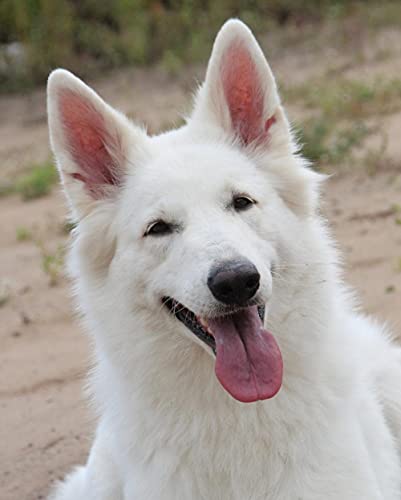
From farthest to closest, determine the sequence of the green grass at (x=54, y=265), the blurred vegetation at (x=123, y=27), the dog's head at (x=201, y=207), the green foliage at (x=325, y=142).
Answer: the blurred vegetation at (x=123, y=27)
the green foliage at (x=325, y=142)
the green grass at (x=54, y=265)
the dog's head at (x=201, y=207)

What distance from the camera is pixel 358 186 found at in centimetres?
795

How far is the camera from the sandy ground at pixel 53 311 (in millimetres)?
4828

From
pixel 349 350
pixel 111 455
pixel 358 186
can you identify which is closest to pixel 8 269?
pixel 358 186

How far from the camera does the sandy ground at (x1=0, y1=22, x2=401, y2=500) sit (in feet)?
15.8

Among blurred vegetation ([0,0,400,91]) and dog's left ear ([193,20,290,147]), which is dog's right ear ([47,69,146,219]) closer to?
dog's left ear ([193,20,290,147])

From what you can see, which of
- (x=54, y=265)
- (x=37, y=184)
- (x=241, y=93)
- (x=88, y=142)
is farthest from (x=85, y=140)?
(x=37, y=184)

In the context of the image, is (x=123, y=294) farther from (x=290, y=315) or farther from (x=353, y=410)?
(x=353, y=410)

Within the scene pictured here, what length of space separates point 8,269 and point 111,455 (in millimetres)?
4138

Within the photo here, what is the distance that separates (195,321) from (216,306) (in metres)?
0.25

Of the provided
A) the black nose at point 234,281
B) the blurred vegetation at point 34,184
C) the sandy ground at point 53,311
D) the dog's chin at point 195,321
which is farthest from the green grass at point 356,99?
the black nose at point 234,281

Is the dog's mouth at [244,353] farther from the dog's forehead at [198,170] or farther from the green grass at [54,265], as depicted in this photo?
the green grass at [54,265]

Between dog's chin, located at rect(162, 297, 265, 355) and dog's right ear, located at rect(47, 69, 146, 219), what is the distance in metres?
0.61

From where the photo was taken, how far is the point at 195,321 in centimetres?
320

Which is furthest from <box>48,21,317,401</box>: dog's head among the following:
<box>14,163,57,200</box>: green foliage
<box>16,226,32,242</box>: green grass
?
<box>14,163,57,200</box>: green foliage
